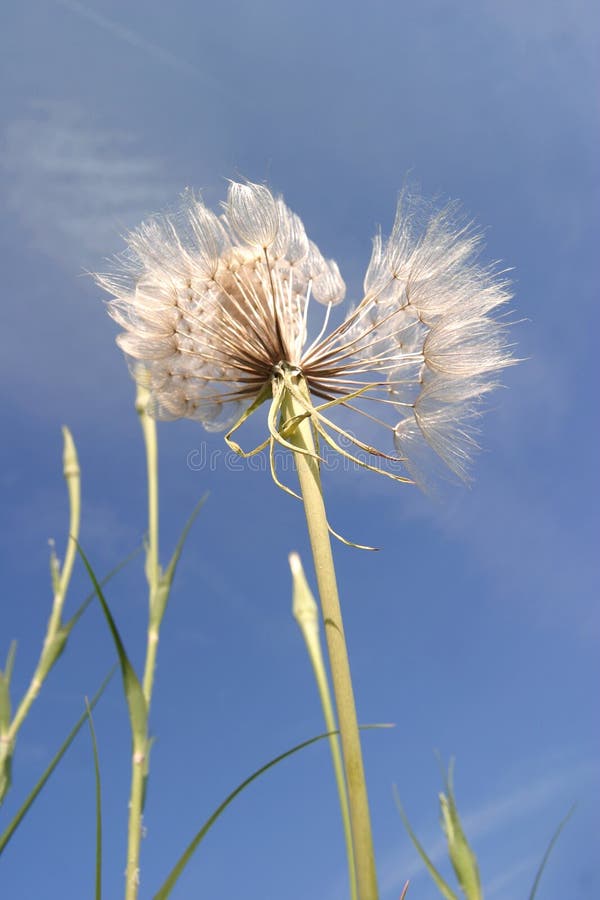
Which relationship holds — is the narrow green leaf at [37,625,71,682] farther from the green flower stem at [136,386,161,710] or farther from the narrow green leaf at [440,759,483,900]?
the narrow green leaf at [440,759,483,900]

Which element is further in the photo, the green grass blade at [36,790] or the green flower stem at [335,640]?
the green flower stem at [335,640]

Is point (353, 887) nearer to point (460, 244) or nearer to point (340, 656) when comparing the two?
point (340, 656)

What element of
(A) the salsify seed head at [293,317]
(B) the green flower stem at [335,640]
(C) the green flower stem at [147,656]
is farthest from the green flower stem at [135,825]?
(A) the salsify seed head at [293,317]

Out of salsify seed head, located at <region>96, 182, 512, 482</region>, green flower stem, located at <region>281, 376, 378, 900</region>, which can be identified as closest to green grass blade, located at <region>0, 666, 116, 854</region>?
green flower stem, located at <region>281, 376, 378, 900</region>

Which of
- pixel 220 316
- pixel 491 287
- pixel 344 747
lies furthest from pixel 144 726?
pixel 491 287

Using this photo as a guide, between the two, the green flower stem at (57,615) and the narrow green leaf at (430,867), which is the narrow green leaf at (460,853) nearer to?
the narrow green leaf at (430,867)

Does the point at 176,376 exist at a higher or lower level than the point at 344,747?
higher

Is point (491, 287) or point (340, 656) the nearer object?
point (340, 656)

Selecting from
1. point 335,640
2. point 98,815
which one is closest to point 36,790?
point 98,815
